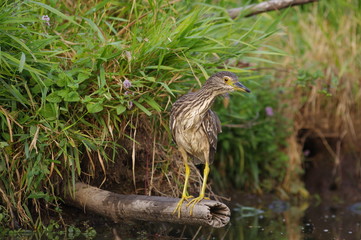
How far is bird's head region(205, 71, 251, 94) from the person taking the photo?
399cm

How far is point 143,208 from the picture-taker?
149 inches

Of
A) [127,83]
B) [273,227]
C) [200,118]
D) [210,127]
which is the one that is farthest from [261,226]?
[127,83]

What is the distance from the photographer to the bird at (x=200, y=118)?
159 inches

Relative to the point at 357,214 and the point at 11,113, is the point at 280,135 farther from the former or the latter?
the point at 11,113

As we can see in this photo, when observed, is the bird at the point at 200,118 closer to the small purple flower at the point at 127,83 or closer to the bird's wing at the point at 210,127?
the bird's wing at the point at 210,127

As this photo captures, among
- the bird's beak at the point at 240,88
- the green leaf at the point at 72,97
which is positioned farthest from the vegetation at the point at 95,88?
the bird's beak at the point at 240,88

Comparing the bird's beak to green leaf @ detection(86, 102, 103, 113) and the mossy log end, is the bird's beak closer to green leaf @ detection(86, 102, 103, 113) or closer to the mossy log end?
the mossy log end

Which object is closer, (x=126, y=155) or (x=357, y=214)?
(x=126, y=155)

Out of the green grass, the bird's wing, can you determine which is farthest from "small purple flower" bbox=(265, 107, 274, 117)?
the bird's wing

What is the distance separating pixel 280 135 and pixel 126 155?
2.36 m

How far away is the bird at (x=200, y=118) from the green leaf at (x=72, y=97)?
694mm

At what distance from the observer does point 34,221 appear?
4.20 m

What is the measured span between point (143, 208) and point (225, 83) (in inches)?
40.4

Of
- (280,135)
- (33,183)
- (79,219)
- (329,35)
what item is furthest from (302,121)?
(33,183)
